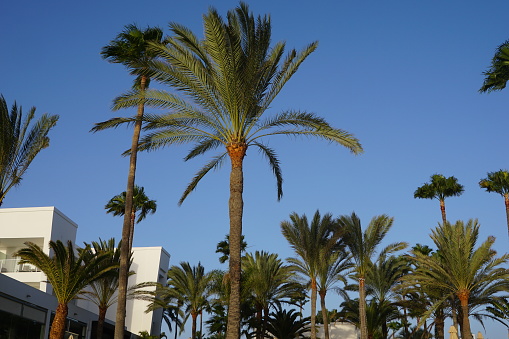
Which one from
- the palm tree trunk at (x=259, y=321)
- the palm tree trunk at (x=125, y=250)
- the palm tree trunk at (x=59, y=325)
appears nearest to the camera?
the palm tree trunk at (x=125, y=250)

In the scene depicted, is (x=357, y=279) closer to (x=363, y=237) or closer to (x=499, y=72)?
(x=363, y=237)

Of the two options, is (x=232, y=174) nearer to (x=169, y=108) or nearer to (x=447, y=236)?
(x=169, y=108)

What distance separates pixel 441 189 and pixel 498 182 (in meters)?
4.99

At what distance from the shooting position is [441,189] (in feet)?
154

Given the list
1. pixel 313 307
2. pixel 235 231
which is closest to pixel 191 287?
pixel 313 307

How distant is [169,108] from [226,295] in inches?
812

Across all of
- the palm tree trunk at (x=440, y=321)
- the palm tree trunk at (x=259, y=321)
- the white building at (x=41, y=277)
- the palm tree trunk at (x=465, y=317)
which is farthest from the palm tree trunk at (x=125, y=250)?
the palm tree trunk at (x=440, y=321)

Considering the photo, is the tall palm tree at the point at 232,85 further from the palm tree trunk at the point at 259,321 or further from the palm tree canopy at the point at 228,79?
the palm tree trunk at the point at 259,321

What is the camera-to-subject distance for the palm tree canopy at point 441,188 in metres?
47.0

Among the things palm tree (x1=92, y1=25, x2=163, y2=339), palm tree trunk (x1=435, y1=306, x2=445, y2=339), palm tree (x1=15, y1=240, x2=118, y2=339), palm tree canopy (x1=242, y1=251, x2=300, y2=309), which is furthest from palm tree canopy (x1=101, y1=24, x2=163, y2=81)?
palm tree trunk (x1=435, y1=306, x2=445, y2=339)

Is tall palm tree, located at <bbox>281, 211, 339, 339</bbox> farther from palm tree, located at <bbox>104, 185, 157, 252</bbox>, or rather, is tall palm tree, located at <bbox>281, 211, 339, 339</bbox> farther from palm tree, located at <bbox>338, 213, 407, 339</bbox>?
palm tree, located at <bbox>104, 185, 157, 252</bbox>

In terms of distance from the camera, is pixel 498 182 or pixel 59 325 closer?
pixel 59 325

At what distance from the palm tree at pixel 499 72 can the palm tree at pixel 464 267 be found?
46.8ft

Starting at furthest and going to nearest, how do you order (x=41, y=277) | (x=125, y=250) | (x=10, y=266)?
(x=41, y=277), (x=10, y=266), (x=125, y=250)
